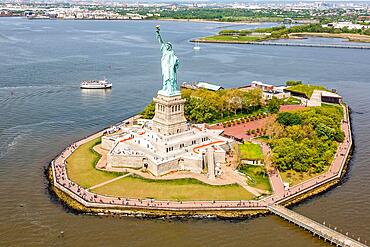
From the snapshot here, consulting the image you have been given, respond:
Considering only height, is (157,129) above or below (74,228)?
above

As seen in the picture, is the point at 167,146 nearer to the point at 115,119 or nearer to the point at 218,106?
the point at 218,106

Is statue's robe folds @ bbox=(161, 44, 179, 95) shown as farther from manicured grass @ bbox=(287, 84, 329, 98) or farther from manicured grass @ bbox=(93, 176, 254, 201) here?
manicured grass @ bbox=(287, 84, 329, 98)

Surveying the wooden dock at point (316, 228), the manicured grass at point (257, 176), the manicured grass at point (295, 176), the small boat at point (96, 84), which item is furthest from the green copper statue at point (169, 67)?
the small boat at point (96, 84)

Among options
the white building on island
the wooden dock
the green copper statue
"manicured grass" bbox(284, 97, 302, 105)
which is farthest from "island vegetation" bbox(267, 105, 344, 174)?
the green copper statue

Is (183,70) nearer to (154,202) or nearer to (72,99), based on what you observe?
(72,99)

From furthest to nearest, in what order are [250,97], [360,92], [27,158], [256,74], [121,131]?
[256,74] → [360,92] → [250,97] → [121,131] → [27,158]

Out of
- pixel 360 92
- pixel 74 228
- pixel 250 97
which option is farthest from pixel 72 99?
pixel 360 92
